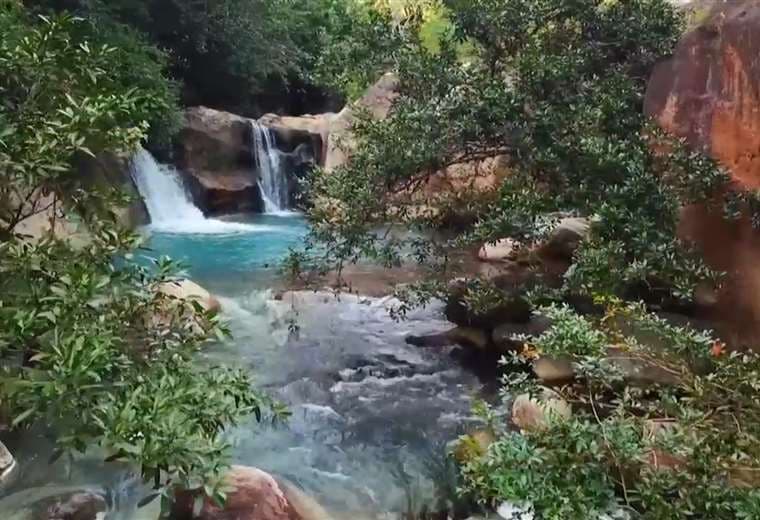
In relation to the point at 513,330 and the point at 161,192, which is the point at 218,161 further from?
the point at 513,330

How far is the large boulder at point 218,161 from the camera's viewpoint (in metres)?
13.3

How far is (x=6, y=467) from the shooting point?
408cm

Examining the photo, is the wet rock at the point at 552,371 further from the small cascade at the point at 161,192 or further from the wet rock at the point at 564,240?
the small cascade at the point at 161,192

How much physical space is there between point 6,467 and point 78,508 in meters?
0.64

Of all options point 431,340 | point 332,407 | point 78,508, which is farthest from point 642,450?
point 431,340

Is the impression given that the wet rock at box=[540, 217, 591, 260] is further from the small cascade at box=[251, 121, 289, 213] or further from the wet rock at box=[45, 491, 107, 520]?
the small cascade at box=[251, 121, 289, 213]

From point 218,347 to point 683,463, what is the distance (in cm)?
452

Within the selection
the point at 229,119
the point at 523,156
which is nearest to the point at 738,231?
the point at 523,156

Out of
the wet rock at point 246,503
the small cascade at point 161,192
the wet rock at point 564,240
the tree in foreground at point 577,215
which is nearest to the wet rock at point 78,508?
the wet rock at point 246,503

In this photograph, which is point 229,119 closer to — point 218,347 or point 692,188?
point 218,347

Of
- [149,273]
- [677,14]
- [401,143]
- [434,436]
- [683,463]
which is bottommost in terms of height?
[434,436]

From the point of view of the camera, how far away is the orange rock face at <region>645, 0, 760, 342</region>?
173 inches

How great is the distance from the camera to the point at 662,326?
3086 millimetres

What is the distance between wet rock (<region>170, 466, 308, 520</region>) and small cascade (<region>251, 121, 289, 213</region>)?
35.0 ft
